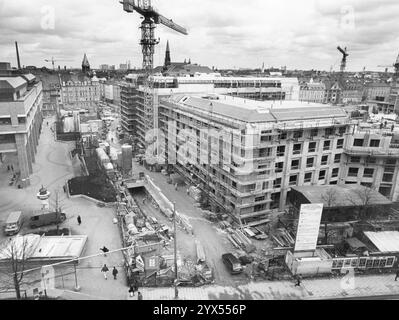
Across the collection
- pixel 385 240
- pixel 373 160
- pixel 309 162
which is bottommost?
pixel 385 240

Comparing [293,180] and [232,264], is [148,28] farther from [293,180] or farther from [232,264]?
[232,264]

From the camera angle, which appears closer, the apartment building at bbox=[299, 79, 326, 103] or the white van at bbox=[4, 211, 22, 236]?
the white van at bbox=[4, 211, 22, 236]

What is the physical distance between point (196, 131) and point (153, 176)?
788 centimetres

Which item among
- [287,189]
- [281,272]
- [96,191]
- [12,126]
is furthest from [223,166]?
[12,126]

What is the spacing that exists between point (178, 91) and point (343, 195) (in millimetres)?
20950

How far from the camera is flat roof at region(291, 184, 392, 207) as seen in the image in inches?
→ 751

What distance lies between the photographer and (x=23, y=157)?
24453mm

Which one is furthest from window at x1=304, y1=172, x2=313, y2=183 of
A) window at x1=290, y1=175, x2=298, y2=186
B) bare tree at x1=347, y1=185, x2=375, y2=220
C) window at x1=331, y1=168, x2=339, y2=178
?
bare tree at x1=347, y1=185, x2=375, y2=220

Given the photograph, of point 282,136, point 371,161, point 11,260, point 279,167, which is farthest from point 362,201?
point 11,260

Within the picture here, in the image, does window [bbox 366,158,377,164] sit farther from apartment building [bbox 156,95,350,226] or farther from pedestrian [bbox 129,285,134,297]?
pedestrian [bbox 129,285,134,297]

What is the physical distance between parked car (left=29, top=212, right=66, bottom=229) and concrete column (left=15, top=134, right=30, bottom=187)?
7.15 metres

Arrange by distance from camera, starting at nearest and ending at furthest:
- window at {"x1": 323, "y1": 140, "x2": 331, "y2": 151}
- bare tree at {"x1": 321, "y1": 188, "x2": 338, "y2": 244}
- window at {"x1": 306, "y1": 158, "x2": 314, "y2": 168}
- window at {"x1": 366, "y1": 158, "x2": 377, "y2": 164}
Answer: bare tree at {"x1": 321, "y1": 188, "x2": 338, "y2": 244} → window at {"x1": 306, "y1": 158, "x2": 314, "y2": 168} → window at {"x1": 323, "y1": 140, "x2": 331, "y2": 151} → window at {"x1": 366, "y1": 158, "x2": 377, "y2": 164}

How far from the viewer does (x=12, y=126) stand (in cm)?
→ 2367
